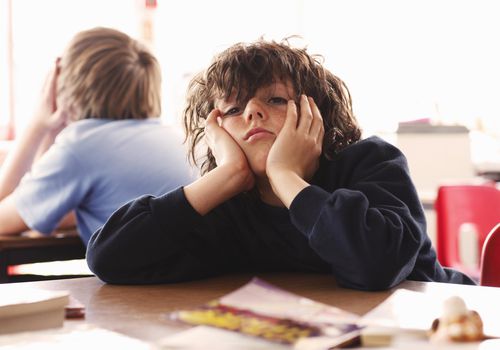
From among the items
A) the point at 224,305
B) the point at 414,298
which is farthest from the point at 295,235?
the point at 224,305

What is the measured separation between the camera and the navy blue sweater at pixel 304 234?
111cm

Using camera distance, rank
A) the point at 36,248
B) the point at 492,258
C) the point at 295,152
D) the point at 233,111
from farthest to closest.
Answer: the point at 36,248, the point at 492,258, the point at 233,111, the point at 295,152

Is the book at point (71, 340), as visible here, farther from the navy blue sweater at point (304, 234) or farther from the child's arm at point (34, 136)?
the child's arm at point (34, 136)

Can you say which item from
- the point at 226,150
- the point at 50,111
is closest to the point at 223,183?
the point at 226,150

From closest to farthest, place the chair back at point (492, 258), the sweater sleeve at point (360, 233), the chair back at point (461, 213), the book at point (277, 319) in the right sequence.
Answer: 1. the book at point (277, 319)
2. the sweater sleeve at point (360, 233)
3. the chair back at point (492, 258)
4. the chair back at point (461, 213)

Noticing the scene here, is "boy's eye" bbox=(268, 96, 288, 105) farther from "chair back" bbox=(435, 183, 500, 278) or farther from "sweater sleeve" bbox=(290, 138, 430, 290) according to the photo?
"chair back" bbox=(435, 183, 500, 278)

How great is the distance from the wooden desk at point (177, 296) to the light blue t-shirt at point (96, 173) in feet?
2.68

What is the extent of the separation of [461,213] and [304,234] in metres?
1.53

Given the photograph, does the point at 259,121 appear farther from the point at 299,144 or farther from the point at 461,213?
the point at 461,213

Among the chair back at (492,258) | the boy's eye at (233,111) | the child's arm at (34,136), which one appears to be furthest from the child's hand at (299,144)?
the child's arm at (34,136)

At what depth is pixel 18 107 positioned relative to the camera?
4.35 metres

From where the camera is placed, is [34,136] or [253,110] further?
[34,136]

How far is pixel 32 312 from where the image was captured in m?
0.85

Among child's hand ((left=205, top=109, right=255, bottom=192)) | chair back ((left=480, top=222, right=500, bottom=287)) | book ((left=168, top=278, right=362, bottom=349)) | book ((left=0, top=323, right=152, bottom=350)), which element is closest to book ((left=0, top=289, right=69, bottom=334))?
book ((left=0, top=323, right=152, bottom=350))
